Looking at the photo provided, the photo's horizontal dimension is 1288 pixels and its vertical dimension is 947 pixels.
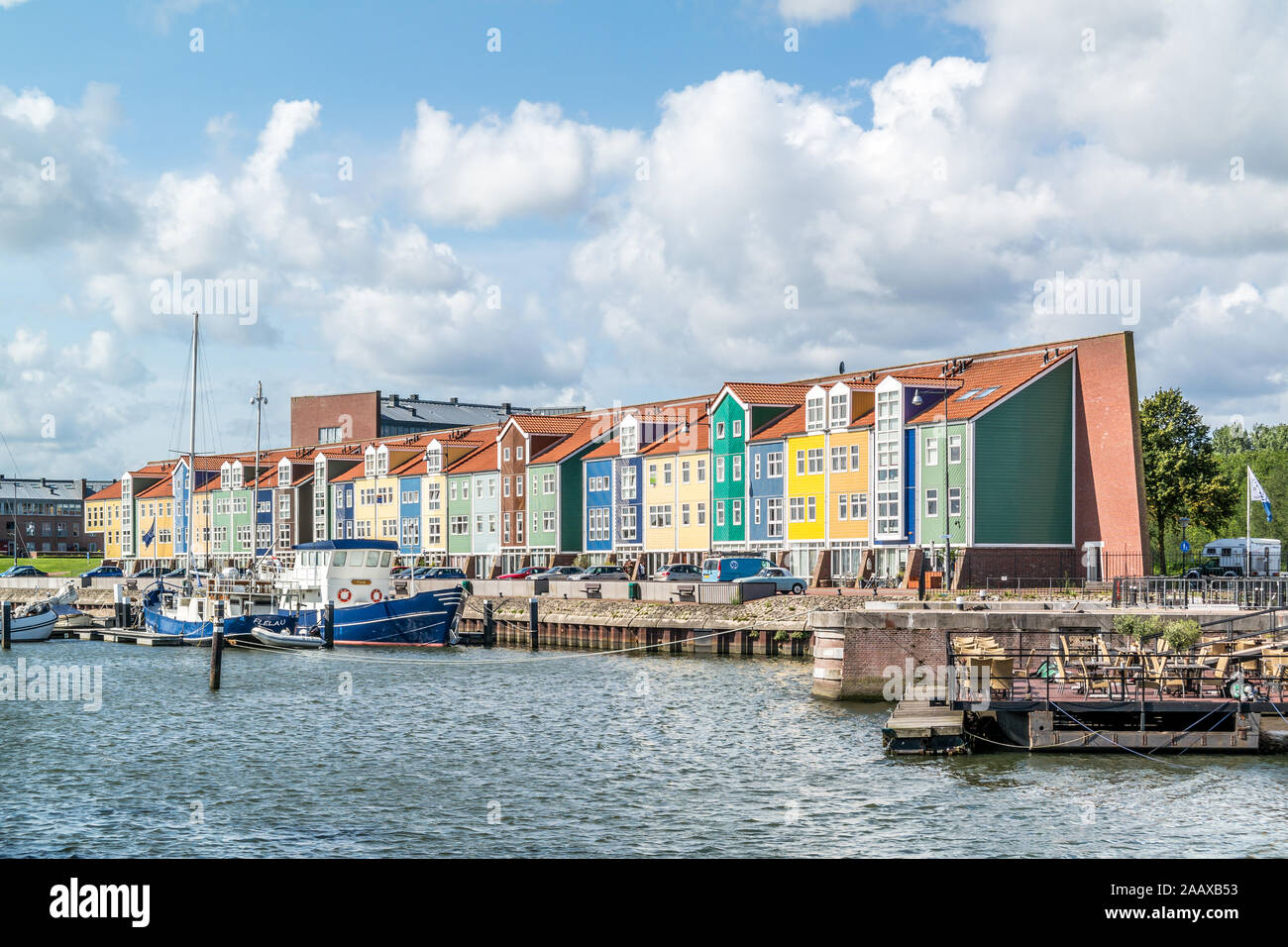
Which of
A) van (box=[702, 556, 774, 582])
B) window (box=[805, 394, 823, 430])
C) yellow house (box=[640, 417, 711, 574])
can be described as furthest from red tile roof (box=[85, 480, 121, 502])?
van (box=[702, 556, 774, 582])

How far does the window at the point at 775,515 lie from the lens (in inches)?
3061

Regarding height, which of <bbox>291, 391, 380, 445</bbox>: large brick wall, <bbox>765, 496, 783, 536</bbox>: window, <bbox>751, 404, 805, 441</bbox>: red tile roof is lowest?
<bbox>765, 496, 783, 536</bbox>: window

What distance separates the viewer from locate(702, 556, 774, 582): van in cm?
6700

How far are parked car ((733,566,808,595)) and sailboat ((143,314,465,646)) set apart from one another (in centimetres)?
1445

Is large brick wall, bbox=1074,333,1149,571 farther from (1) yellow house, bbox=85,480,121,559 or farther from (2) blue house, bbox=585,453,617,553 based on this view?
(1) yellow house, bbox=85,480,121,559

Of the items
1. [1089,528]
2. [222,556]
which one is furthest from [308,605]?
[222,556]

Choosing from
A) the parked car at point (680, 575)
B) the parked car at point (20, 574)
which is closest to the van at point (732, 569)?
the parked car at point (680, 575)

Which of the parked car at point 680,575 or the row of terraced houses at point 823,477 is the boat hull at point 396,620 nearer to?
the parked car at point 680,575

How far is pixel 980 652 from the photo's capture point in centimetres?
3147

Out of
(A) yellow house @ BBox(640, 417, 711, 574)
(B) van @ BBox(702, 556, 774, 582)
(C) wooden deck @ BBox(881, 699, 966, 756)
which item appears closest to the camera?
(C) wooden deck @ BBox(881, 699, 966, 756)

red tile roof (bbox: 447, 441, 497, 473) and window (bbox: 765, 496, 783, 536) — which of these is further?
red tile roof (bbox: 447, 441, 497, 473)

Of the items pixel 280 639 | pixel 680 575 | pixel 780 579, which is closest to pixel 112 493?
pixel 280 639

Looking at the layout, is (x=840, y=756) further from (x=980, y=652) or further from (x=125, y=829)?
(x=125, y=829)
